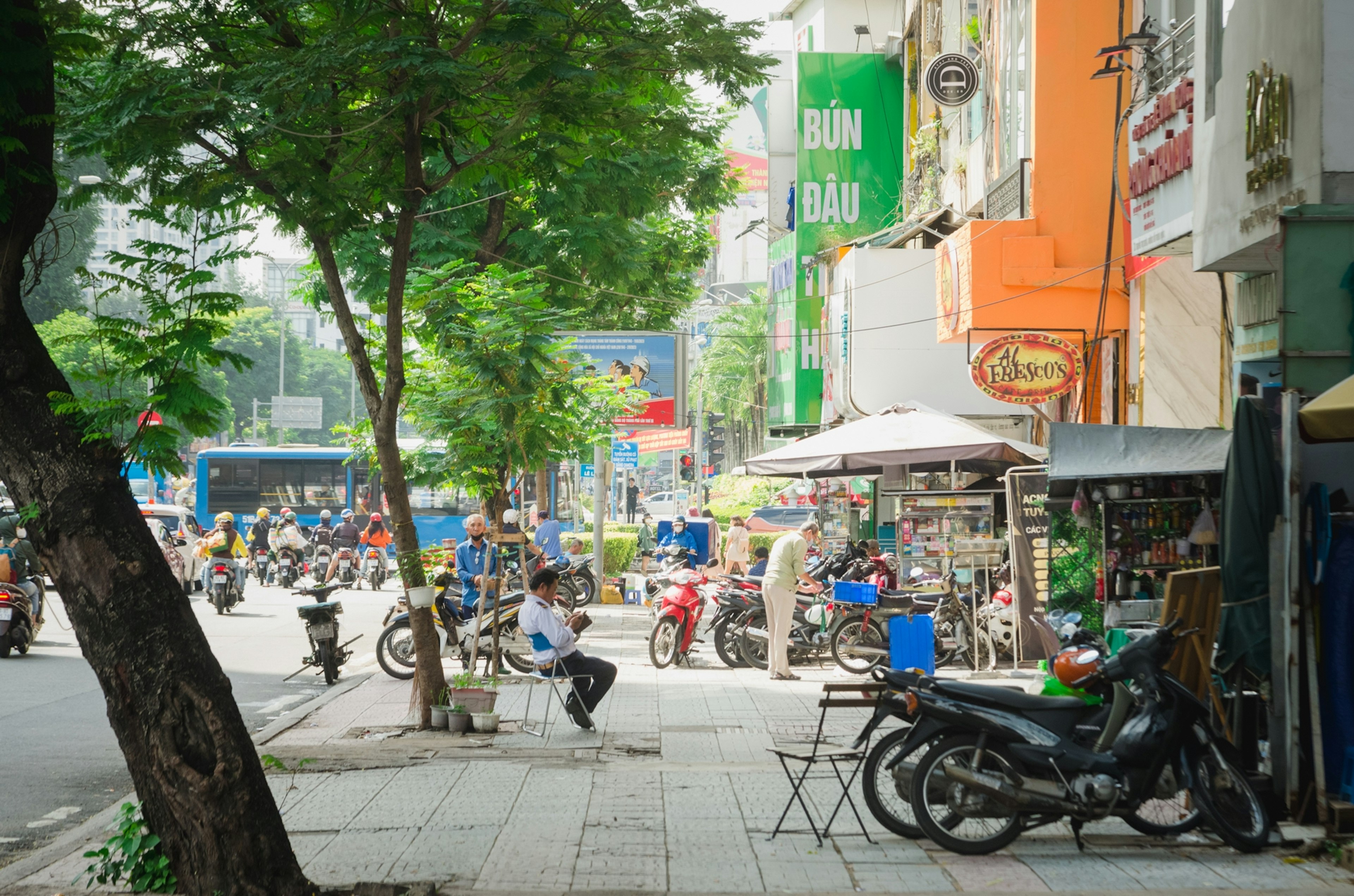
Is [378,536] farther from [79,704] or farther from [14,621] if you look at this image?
[79,704]

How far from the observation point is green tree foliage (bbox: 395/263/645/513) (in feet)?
39.3

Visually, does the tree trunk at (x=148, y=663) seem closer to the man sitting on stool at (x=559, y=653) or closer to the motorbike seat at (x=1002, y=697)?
the motorbike seat at (x=1002, y=697)

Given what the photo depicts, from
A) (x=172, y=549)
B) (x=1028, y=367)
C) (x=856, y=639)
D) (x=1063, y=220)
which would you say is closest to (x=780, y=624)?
(x=856, y=639)

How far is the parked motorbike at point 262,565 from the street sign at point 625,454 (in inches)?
334

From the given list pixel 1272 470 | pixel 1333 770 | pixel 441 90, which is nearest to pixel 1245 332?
pixel 1272 470

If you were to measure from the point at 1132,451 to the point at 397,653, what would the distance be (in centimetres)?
820

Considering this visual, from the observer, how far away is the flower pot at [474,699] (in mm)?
10484

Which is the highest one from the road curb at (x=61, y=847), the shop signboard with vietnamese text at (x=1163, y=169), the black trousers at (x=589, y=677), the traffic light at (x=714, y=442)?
the shop signboard with vietnamese text at (x=1163, y=169)

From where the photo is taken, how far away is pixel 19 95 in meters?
5.88

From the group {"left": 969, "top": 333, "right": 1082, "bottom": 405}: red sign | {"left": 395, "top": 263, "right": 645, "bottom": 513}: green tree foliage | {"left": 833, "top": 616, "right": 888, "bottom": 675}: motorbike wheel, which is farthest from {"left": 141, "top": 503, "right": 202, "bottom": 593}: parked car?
{"left": 969, "top": 333, "right": 1082, "bottom": 405}: red sign

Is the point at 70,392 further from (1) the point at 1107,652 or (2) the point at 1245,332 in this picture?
(2) the point at 1245,332

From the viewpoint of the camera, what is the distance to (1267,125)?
26.3 feet

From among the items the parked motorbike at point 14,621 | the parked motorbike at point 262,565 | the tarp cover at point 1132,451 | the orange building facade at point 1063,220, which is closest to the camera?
the tarp cover at point 1132,451

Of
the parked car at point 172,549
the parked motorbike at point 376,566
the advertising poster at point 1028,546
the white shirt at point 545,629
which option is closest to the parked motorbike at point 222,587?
the parked car at point 172,549
